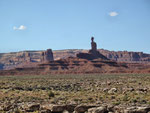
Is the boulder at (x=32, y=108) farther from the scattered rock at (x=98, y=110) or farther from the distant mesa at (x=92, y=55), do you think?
the distant mesa at (x=92, y=55)

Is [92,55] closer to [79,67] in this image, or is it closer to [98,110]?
[79,67]

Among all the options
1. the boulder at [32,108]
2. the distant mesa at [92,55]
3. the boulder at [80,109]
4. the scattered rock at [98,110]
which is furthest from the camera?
the distant mesa at [92,55]

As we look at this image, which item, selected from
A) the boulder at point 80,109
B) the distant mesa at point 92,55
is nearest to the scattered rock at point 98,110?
the boulder at point 80,109

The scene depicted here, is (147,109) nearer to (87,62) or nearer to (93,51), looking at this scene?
(87,62)

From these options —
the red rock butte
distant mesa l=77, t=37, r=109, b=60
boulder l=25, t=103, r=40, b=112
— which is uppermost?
A: distant mesa l=77, t=37, r=109, b=60

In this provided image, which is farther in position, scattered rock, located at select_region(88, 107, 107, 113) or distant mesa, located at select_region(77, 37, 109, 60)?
distant mesa, located at select_region(77, 37, 109, 60)

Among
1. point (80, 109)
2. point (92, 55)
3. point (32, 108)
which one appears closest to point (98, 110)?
point (80, 109)

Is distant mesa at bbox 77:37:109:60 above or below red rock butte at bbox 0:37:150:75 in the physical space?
above

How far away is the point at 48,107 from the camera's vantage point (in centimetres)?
1537

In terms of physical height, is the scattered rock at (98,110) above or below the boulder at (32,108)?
above

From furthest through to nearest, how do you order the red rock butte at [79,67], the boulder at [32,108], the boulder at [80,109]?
the red rock butte at [79,67], the boulder at [32,108], the boulder at [80,109]

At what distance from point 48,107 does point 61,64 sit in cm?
12137

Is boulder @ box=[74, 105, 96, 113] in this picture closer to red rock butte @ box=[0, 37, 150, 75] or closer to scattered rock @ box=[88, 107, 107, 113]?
scattered rock @ box=[88, 107, 107, 113]

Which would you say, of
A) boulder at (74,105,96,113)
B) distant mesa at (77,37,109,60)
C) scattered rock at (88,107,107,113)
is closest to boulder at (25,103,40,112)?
boulder at (74,105,96,113)
